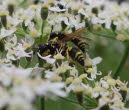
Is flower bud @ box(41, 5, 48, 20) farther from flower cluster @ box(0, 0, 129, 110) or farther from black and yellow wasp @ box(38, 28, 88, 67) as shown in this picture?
black and yellow wasp @ box(38, 28, 88, 67)

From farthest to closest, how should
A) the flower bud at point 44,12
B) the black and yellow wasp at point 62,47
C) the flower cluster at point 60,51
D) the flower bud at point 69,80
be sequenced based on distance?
the flower bud at point 44,12
the black and yellow wasp at point 62,47
the flower bud at point 69,80
the flower cluster at point 60,51

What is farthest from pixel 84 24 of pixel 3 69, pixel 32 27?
pixel 3 69

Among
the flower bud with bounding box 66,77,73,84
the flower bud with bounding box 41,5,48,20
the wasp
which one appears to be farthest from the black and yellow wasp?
the flower bud with bounding box 66,77,73,84

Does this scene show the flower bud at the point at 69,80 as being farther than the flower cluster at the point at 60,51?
Yes

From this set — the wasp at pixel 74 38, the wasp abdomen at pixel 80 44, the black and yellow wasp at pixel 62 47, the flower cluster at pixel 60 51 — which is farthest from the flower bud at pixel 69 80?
the wasp abdomen at pixel 80 44

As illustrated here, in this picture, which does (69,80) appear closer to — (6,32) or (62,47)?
(62,47)

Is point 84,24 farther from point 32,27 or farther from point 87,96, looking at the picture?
point 87,96

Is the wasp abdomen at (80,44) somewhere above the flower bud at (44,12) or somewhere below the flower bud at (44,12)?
below

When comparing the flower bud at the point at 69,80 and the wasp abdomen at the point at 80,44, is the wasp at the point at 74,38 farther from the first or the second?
the flower bud at the point at 69,80

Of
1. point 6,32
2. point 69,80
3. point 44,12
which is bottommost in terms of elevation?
point 69,80

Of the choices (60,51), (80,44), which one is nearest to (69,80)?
(60,51)

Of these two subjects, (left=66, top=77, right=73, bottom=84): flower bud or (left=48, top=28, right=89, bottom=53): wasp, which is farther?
(left=48, top=28, right=89, bottom=53): wasp
